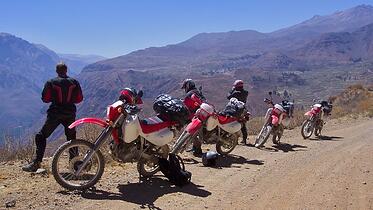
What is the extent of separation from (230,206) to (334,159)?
4.82 metres

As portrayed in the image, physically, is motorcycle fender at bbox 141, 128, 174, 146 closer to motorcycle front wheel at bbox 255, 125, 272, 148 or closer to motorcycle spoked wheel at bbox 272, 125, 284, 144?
motorcycle front wheel at bbox 255, 125, 272, 148

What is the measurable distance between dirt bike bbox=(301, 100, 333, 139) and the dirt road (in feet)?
13.2

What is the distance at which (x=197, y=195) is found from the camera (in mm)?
8195

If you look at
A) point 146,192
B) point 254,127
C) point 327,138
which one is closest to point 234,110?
point 146,192

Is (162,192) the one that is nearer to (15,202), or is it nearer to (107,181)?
(107,181)

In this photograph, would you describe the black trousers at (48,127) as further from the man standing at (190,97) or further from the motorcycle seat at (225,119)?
the motorcycle seat at (225,119)

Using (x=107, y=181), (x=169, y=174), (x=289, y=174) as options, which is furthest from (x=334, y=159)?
(x=107, y=181)

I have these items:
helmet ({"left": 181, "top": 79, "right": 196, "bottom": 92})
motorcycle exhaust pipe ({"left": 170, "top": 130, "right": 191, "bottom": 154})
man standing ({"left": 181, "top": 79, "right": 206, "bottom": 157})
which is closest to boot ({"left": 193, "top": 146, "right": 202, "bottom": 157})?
man standing ({"left": 181, "top": 79, "right": 206, "bottom": 157})

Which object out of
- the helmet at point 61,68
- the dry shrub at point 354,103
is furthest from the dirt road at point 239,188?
the dry shrub at point 354,103

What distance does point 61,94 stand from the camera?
9.20 metres

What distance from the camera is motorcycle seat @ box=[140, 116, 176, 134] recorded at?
8.34m

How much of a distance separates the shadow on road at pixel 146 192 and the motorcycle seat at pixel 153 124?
0.95 m

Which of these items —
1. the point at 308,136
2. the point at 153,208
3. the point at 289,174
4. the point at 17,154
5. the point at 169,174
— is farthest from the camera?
the point at 308,136

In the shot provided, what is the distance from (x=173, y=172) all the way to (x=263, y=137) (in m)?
5.72
